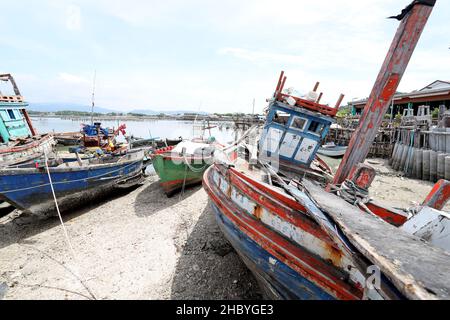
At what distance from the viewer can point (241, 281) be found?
4742mm

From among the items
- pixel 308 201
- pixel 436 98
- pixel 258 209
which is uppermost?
pixel 436 98

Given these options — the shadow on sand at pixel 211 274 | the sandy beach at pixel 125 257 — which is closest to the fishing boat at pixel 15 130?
the sandy beach at pixel 125 257

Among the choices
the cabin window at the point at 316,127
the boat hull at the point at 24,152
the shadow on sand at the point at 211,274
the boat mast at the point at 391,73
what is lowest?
the boat hull at the point at 24,152

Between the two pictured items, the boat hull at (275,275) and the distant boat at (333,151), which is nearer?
the boat hull at (275,275)

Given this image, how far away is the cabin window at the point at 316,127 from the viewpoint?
6570 mm

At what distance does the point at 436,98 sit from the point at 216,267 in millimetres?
31563

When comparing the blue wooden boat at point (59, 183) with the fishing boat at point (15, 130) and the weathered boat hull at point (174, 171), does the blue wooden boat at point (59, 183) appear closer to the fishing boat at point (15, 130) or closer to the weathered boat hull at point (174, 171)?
the weathered boat hull at point (174, 171)

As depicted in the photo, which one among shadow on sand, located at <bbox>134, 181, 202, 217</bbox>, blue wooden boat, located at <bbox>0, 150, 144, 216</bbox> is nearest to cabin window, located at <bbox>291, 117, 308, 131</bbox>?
shadow on sand, located at <bbox>134, 181, 202, 217</bbox>

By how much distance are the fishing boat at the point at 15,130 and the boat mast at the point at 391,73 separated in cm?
1622

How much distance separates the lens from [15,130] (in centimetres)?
1512

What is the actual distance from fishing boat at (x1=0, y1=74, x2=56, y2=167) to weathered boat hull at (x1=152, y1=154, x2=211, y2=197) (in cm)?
868

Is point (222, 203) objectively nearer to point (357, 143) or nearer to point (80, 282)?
point (357, 143)

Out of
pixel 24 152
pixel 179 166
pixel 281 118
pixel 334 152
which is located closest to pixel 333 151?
pixel 334 152
